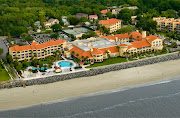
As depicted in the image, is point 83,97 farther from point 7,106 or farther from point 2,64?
point 2,64

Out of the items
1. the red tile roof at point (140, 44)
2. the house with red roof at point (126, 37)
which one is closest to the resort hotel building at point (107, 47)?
the red tile roof at point (140, 44)

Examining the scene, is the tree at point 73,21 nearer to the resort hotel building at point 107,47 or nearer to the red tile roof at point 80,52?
the resort hotel building at point 107,47

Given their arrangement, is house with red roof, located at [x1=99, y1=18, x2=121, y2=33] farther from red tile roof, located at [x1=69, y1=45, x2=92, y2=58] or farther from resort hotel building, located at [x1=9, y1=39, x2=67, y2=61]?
resort hotel building, located at [x1=9, y1=39, x2=67, y2=61]

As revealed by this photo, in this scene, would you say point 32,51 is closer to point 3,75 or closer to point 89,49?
point 3,75

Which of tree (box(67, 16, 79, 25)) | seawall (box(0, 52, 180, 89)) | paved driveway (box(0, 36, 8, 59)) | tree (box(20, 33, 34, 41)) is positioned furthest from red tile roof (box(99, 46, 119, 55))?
tree (box(67, 16, 79, 25))

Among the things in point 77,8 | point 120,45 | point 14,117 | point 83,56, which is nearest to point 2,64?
point 83,56
